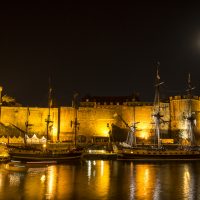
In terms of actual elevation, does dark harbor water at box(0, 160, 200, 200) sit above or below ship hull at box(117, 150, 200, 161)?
below

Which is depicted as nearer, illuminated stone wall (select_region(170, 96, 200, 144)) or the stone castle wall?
the stone castle wall

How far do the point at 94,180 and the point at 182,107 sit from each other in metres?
40.3

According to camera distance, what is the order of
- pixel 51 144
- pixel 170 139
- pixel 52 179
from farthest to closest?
pixel 170 139, pixel 51 144, pixel 52 179

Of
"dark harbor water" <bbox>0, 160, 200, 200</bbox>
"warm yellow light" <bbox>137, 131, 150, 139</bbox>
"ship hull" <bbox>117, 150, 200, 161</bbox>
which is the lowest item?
"dark harbor water" <bbox>0, 160, 200, 200</bbox>

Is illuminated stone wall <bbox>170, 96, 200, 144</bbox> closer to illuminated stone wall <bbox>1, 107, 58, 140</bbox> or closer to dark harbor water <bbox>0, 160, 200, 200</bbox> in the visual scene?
illuminated stone wall <bbox>1, 107, 58, 140</bbox>

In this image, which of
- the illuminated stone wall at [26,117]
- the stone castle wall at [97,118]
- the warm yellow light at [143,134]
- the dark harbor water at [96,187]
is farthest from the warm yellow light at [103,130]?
the dark harbor water at [96,187]

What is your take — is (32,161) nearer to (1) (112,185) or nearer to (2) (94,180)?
(2) (94,180)

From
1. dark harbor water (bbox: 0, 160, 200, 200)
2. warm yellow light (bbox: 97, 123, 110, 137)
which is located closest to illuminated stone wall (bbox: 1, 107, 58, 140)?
warm yellow light (bbox: 97, 123, 110, 137)

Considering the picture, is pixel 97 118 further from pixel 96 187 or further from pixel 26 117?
pixel 96 187

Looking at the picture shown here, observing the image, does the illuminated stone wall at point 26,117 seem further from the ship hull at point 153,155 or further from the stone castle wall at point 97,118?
the ship hull at point 153,155

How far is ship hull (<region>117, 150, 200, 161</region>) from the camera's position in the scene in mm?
41312

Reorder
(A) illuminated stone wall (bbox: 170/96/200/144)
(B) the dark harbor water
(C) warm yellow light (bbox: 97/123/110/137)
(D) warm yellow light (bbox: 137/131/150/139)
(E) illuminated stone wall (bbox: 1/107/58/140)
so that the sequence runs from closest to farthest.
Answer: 1. (B) the dark harbor water
2. (E) illuminated stone wall (bbox: 1/107/58/140)
3. (A) illuminated stone wall (bbox: 170/96/200/144)
4. (D) warm yellow light (bbox: 137/131/150/139)
5. (C) warm yellow light (bbox: 97/123/110/137)

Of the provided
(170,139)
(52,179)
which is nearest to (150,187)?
(52,179)

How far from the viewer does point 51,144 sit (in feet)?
167
